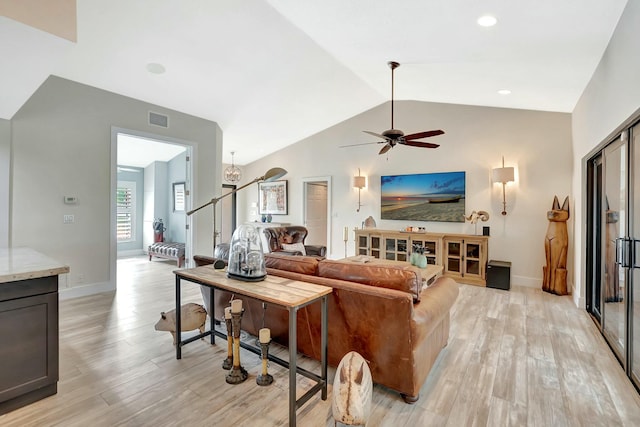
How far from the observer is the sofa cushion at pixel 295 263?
7.48 feet

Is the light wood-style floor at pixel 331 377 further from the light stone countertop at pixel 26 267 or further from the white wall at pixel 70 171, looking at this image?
the white wall at pixel 70 171

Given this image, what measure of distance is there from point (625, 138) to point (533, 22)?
1137mm

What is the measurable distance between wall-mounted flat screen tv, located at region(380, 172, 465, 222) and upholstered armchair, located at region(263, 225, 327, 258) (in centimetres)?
172

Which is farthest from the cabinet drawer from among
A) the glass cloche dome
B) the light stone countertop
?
the glass cloche dome

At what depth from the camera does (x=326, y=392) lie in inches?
76.9

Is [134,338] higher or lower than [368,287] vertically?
lower

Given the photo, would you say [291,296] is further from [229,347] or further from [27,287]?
[27,287]

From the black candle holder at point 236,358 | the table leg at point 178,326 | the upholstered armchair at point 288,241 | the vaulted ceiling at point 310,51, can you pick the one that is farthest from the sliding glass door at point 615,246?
the upholstered armchair at point 288,241

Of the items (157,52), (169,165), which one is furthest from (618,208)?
(169,165)

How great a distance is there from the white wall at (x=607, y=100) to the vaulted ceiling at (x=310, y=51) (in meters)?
0.13

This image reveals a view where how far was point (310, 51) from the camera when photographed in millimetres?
4035

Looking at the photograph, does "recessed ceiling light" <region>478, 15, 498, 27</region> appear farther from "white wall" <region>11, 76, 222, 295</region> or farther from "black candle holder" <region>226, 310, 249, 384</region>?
"white wall" <region>11, 76, 222, 295</region>

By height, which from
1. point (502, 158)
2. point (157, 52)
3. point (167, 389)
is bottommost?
point (167, 389)

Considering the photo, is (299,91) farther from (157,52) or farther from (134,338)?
(134,338)
